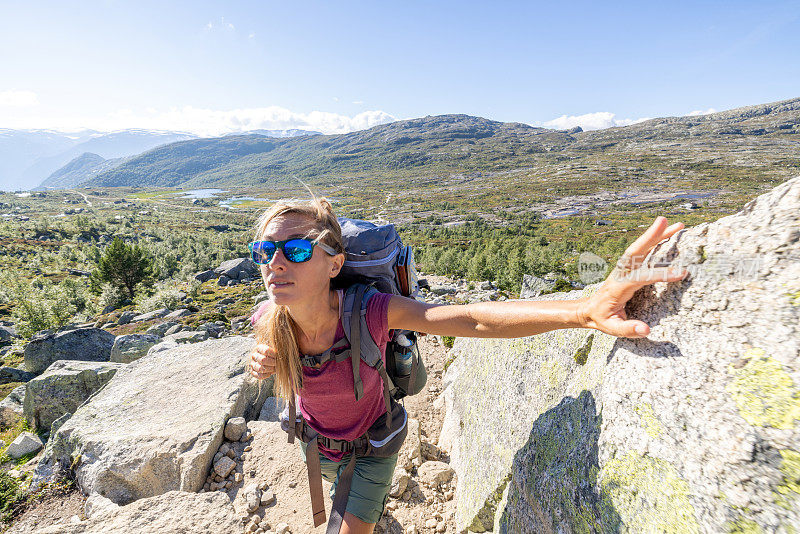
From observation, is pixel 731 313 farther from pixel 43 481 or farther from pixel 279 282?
pixel 43 481

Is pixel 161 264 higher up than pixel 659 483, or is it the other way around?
pixel 659 483

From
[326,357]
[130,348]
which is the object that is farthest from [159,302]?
[326,357]

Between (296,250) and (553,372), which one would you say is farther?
(553,372)

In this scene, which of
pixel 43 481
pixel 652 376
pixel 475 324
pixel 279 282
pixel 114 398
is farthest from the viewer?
pixel 114 398

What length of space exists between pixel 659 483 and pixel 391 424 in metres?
2.00

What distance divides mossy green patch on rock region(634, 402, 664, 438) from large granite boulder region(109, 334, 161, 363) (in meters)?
16.1

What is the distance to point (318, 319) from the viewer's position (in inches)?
112

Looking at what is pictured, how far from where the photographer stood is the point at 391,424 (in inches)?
122

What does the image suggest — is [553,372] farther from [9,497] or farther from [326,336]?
[9,497]

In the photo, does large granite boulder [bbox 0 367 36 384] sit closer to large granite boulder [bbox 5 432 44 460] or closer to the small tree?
large granite boulder [bbox 5 432 44 460]

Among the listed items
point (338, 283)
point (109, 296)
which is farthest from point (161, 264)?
point (338, 283)

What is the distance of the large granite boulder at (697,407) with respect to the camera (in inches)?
57.3

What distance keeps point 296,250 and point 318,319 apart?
61 cm

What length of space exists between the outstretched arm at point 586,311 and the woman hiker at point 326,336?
0.05 ft
